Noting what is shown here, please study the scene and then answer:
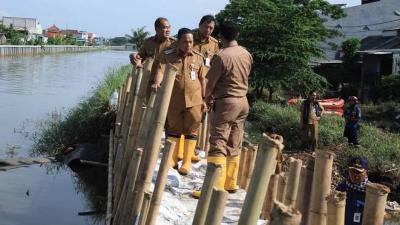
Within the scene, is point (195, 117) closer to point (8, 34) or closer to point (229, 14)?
point (229, 14)

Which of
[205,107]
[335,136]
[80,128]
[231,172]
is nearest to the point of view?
[231,172]

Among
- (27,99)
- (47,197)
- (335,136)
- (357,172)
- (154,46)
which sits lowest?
(47,197)

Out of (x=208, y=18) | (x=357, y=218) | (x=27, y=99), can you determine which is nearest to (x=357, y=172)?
(x=357, y=218)

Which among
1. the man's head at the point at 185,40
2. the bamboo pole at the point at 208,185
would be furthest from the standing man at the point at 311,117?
the bamboo pole at the point at 208,185

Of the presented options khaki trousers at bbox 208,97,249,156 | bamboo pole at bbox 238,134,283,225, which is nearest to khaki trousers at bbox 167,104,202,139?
khaki trousers at bbox 208,97,249,156

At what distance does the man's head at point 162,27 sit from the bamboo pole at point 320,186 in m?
3.62

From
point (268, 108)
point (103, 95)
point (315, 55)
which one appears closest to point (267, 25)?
point (315, 55)

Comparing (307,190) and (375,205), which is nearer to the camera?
(375,205)

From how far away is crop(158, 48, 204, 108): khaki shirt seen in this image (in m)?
5.32

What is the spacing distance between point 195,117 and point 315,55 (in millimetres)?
11748

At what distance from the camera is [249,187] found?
2057mm

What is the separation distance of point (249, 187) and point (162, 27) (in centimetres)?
410

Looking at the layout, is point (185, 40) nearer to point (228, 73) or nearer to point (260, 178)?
point (228, 73)

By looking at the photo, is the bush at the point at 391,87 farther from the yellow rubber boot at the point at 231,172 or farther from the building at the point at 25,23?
the building at the point at 25,23
